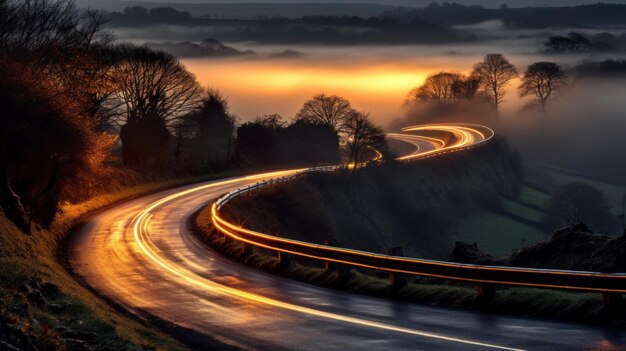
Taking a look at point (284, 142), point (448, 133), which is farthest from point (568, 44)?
point (284, 142)

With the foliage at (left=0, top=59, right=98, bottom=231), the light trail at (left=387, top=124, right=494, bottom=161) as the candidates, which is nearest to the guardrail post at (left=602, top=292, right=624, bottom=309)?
the foliage at (left=0, top=59, right=98, bottom=231)

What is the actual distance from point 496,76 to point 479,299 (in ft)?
493

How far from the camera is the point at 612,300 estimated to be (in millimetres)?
15812

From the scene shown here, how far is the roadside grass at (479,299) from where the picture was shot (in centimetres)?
1625

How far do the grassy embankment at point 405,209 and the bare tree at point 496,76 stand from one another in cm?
4627

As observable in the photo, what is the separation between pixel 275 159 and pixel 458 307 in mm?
81263

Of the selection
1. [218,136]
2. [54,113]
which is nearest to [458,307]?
[54,113]

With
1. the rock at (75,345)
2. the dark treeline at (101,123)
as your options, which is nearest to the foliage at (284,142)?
the dark treeline at (101,123)

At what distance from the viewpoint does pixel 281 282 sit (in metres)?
24.1

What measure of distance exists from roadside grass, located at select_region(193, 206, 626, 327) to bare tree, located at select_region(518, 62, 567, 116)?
453 ft

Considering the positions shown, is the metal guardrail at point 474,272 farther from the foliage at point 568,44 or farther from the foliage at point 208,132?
the foliage at point 568,44

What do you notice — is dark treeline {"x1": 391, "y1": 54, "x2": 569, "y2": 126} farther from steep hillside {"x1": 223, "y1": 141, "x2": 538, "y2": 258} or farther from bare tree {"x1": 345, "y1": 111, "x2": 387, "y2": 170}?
bare tree {"x1": 345, "y1": 111, "x2": 387, "y2": 170}

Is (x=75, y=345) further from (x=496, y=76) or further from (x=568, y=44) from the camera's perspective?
(x=568, y=44)

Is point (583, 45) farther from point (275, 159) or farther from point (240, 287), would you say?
point (240, 287)
